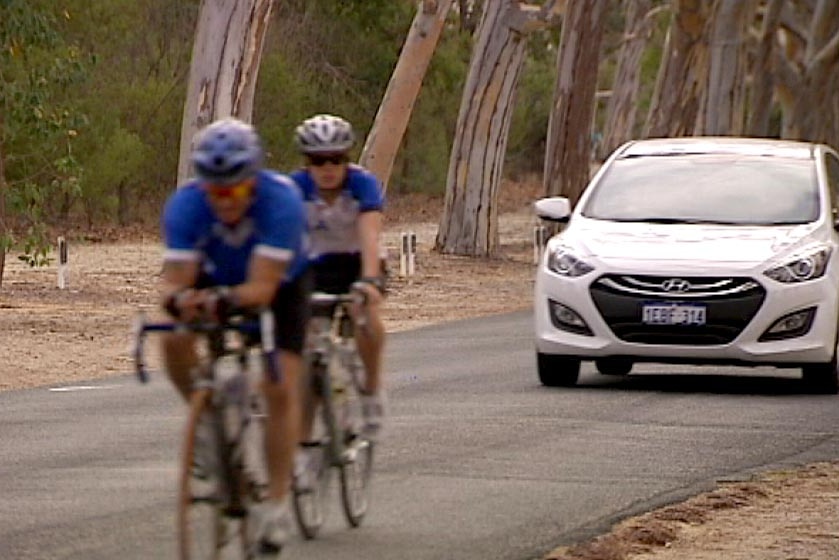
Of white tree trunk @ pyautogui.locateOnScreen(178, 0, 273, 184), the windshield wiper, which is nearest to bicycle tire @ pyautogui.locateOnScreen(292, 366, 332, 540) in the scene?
the windshield wiper

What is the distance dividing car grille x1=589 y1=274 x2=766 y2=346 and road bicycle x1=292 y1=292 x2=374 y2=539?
20.6 ft

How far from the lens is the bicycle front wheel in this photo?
966 cm

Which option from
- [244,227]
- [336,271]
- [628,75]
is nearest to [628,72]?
[628,75]

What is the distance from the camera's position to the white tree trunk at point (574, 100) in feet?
130

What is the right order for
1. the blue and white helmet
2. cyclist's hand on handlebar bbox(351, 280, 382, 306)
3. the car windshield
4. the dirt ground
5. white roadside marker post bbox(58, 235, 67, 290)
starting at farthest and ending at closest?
white roadside marker post bbox(58, 235, 67, 290), the car windshield, the dirt ground, cyclist's hand on handlebar bbox(351, 280, 382, 306), the blue and white helmet

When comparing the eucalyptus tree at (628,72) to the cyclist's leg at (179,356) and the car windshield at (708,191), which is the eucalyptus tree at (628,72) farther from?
the cyclist's leg at (179,356)

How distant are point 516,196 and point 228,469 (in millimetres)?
67585

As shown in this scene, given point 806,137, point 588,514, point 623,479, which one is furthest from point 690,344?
point 806,137

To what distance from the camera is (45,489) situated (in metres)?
11.2

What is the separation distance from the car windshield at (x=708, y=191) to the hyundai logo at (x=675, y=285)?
1126 mm

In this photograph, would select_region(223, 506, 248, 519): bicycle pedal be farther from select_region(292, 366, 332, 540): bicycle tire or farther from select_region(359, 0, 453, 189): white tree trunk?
select_region(359, 0, 453, 189): white tree trunk

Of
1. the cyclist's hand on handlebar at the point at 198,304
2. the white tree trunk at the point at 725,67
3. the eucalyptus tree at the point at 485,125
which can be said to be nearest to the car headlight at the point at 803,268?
the cyclist's hand on handlebar at the point at 198,304

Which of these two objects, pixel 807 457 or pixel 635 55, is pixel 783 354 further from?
pixel 635 55

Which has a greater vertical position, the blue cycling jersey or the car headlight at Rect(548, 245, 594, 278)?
the blue cycling jersey
